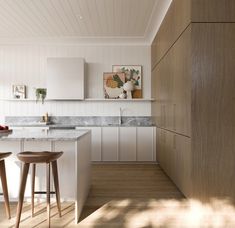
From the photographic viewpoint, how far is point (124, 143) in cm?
561

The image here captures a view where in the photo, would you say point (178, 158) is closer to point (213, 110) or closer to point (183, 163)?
point (183, 163)

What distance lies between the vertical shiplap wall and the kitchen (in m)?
0.02

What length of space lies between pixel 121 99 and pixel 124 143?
102 cm

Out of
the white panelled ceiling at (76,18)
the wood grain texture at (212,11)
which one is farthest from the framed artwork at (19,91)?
the wood grain texture at (212,11)

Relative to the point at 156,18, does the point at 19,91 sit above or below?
below

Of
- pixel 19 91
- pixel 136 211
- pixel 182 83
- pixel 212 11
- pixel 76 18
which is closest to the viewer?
pixel 212 11

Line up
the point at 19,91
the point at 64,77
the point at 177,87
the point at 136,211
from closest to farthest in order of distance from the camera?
the point at 136,211 < the point at 177,87 < the point at 64,77 < the point at 19,91

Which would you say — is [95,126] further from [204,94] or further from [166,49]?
[204,94]

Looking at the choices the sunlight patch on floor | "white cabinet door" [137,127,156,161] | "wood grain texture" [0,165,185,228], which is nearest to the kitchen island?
"wood grain texture" [0,165,185,228]

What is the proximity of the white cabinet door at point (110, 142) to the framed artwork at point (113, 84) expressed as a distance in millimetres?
917

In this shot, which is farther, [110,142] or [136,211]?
[110,142]

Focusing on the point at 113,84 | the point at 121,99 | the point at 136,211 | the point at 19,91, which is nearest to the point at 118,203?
the point at 136,211

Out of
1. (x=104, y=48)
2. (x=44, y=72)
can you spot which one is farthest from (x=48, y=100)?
(x=104, y=48)

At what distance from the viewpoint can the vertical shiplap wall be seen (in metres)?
6.16
